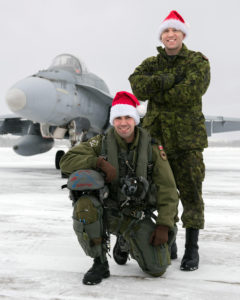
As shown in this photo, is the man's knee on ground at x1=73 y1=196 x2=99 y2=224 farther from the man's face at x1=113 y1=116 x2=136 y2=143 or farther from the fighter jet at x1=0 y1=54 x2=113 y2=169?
the fighter jet at x1=0 y1=54 x2=113 y2=169

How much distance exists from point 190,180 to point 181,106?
0.58 metres

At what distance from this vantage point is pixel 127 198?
2.16m

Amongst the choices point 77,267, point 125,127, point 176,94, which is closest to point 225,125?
point 176,94

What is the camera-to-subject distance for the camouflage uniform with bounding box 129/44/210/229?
2379mm

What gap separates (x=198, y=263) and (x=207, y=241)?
65 centimetres

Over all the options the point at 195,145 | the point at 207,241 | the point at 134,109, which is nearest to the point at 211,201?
the point at 207,241

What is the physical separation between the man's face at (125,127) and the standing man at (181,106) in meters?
0.32

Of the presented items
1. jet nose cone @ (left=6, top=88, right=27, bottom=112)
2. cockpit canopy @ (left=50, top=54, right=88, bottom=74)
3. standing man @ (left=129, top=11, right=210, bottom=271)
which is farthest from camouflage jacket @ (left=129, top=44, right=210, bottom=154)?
cockpit canopy @ (left=50, top=54, right=88, bottom=74)

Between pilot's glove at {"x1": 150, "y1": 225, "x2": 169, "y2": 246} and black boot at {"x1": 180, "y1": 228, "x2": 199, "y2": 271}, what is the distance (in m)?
0.34

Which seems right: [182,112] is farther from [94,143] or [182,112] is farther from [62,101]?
[62,101]

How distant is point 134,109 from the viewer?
2318 millimetres

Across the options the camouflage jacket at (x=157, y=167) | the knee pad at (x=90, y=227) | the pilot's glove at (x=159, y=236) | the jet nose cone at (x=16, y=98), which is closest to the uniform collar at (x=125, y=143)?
the camouflage jacket at (x=157, y=167)

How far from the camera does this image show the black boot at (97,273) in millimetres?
1933

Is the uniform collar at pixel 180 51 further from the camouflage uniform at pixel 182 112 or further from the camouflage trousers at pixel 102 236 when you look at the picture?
the camouflage trousers at pixel 102 236
